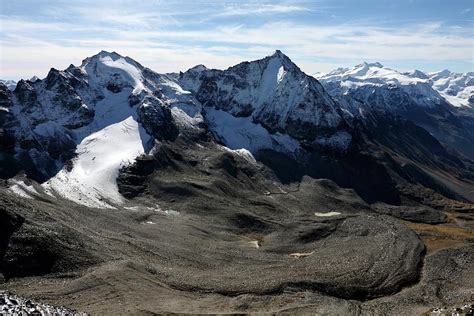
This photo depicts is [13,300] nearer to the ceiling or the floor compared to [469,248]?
nearer to the ceiling

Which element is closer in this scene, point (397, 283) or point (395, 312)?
point (395, 312)

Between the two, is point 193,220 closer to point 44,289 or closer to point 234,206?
point 234,206

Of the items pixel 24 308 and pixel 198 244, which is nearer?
pixel 24 308

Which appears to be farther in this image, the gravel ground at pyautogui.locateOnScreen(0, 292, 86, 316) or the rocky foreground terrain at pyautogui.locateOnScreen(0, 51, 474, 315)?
the rocky foreground terrain at pyautogui.locateOnScreen(0, 51, 474, 315)

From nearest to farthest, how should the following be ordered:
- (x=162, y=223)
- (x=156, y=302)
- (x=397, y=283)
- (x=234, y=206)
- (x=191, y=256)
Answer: (x=156, y=302), (x=397, y=283), (x=191, y=256), (x=162, y=223), (x=234, y=206)

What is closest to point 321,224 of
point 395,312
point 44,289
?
Answer: point 395,312

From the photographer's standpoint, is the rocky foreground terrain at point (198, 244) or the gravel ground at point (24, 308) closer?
the gravel ground at point (24, 308)

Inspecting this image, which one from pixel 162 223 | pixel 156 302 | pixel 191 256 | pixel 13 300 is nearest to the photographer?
pixel 13 300

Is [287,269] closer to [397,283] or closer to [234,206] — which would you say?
[397,283]

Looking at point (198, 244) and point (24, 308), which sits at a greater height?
point (24, 308)
